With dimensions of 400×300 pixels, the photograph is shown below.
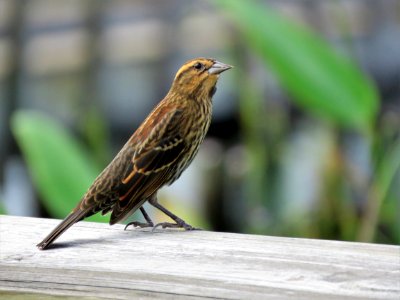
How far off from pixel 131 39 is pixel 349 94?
3388 millimetres

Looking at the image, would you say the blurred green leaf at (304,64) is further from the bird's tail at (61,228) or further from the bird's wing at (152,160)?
the bird's tail at (61,228)

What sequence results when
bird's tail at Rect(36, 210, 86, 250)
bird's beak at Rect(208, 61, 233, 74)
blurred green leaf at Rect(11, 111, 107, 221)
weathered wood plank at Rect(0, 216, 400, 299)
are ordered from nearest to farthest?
weathered wood plank at Rect(0, 216, 400, 299)
bird's tail at Rect(36, 210, 86, 250)
bird's beak at Rect(208, 61, 233, 74)
blurred green leaf at Rect(11, 111, 107, 221)

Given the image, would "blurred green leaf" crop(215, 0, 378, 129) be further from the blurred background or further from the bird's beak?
the bird's beak

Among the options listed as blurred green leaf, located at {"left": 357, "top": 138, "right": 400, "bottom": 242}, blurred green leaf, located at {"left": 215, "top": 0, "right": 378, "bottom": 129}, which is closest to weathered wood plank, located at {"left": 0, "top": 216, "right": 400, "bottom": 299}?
blurred green leaf, located at {"left": 357, "top": 138, "right": 400, "bottom": 242}

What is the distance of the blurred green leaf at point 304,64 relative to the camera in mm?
3869

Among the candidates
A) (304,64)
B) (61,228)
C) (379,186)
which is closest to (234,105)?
(304,64)

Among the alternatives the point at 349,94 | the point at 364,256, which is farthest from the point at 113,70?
the point at 364,256

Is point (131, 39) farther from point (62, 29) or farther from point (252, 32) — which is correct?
point (252, 32)

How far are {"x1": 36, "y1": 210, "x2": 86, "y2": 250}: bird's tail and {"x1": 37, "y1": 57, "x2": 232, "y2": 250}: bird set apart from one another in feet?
0.04

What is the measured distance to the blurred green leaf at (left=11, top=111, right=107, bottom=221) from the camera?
3652 millimetres

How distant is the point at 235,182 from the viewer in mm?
5535

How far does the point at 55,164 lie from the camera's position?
12.2 ft

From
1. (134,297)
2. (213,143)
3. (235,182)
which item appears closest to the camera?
(134,297)

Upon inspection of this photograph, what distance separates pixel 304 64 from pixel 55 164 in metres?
0.82
